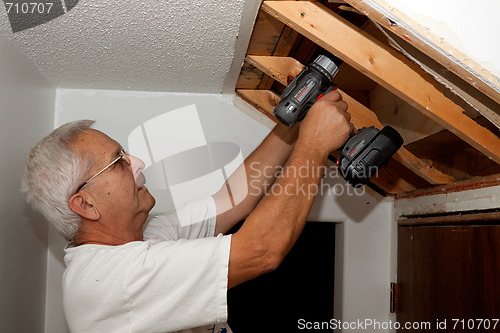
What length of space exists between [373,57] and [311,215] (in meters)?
1.03

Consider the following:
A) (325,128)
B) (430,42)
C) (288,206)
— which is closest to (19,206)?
(288,206)

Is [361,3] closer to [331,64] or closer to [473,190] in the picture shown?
[331,64]

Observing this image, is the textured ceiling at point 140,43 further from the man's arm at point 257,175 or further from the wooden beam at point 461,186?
the wooden beam at point 461,186

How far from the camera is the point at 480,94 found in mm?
980

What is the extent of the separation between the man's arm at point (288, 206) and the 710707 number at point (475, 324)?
0.65m

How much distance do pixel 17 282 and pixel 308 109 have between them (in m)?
1.13

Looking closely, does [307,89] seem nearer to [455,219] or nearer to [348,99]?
[348,99]

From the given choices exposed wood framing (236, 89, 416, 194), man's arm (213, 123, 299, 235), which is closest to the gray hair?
man's arm (213, 123, 299, 235)

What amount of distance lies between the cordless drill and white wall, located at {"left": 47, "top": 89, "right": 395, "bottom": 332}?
744mm

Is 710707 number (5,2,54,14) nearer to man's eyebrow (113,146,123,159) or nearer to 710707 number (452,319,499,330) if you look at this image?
man's eyebrow (113,146,123,159)

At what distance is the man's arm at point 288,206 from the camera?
1.02 metres

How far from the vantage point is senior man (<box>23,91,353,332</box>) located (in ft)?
3.37

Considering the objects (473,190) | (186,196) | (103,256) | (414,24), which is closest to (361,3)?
(414,24)

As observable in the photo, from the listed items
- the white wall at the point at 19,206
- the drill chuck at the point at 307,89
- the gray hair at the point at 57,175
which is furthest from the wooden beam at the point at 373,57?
the white wall at the point at 19,206
